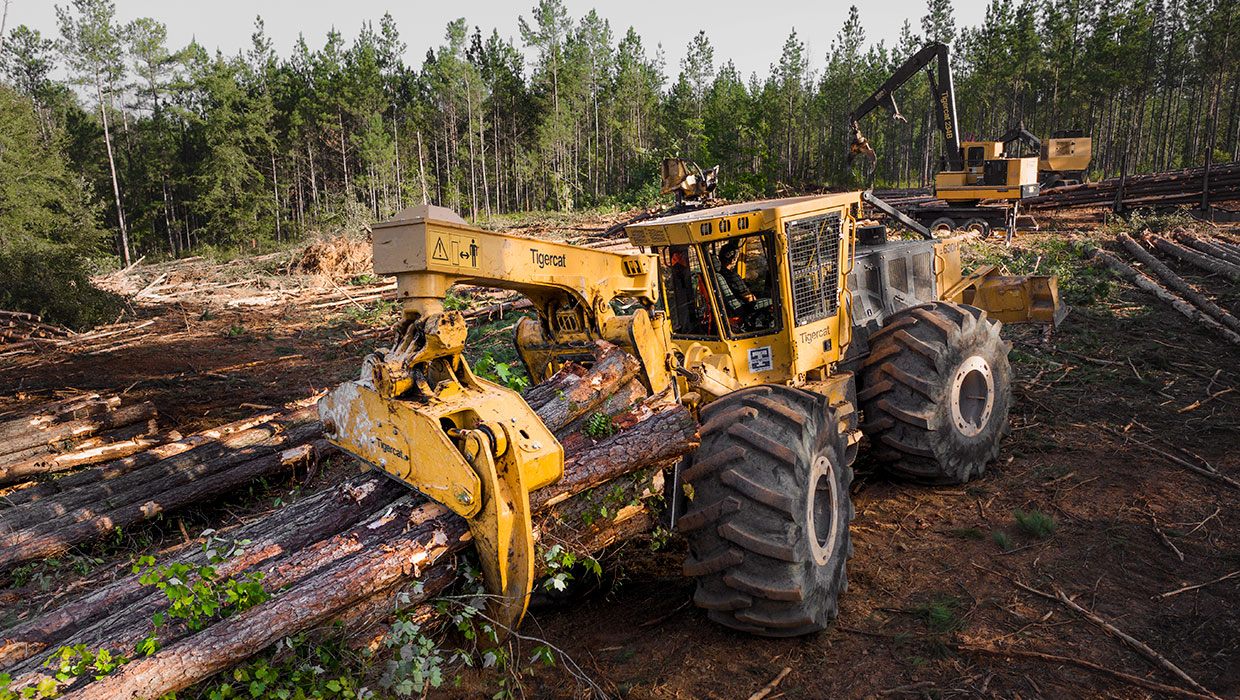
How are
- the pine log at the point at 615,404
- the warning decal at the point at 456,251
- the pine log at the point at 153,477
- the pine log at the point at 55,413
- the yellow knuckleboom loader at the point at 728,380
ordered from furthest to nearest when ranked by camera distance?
1. the pine log at the point at 55,413
2. the pine log at the point at 153,477
3. the pine log at the point at 615,404
4. the yellow knuckleboom loader at the point at 728,380
5. the warning decal at the point at 456,251

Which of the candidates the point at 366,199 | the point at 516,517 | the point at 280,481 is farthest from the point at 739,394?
the point at 366,199

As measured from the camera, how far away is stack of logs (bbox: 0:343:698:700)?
117 inches

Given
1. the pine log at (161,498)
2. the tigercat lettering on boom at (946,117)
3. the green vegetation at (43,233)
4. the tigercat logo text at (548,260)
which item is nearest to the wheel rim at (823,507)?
the tigercat logo text at (548,260)

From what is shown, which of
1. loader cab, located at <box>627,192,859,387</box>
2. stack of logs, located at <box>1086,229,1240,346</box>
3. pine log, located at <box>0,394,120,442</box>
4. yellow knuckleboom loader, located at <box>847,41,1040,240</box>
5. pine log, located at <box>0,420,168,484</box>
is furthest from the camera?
yellow knuckleboom loader, located at <box>847,41,1040,240</box>

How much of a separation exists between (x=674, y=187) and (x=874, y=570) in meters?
4.24

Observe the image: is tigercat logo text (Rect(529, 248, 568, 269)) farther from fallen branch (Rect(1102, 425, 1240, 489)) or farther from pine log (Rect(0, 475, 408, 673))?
fallen branch (Rect(1102, 425, 1240, 489))

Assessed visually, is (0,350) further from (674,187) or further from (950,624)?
(950,624)

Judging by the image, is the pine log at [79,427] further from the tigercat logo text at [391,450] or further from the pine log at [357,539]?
the tigercat logo text at [391,450]

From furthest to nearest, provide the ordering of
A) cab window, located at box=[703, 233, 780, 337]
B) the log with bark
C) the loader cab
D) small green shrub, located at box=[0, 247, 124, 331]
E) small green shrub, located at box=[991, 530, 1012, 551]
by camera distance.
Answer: small green shrub, located at box=[0, 247, 124, 331] → the log with bark → cab window, located at box=[703, 233, 780, 337] → the loader cab → small green shrub, located at box=[991, 530, 1012, 551]

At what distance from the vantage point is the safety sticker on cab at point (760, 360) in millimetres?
5777

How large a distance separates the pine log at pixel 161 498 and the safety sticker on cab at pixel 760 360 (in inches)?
187

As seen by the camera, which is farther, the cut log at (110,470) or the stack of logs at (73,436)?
the stack of logs at (73,436)

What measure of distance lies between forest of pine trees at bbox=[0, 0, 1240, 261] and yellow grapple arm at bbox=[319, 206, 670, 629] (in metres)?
35.7

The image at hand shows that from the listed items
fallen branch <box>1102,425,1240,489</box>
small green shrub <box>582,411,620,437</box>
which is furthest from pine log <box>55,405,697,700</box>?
fallen branch <box>1102,425,1240,489</box>
